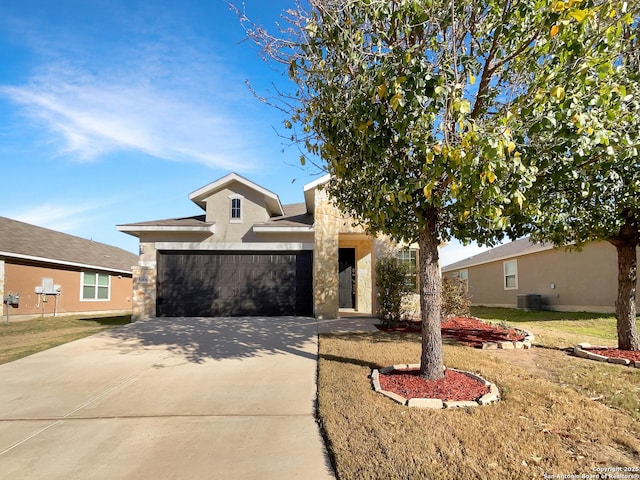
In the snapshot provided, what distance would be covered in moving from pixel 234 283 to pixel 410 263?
619 centimetres

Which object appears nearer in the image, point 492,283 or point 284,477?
point 284,477

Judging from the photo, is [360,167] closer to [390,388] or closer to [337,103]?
[337,103]

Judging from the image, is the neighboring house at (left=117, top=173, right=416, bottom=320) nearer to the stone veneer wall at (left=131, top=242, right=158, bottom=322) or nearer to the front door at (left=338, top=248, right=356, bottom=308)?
the stone veneer wall at (left=131, top=242, right=158, bottom=322)

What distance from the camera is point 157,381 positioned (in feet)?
19.4

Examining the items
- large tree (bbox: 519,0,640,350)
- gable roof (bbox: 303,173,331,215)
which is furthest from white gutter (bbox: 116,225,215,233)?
large tree (bbox: 519,0,640,350)

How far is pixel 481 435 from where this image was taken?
3703 mm

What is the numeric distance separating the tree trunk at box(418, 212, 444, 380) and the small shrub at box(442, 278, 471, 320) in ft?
19.5

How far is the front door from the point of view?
1594cm

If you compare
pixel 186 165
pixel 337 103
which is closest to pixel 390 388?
pixel 337 103

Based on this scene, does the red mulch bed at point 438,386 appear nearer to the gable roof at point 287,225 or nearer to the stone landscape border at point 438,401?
the stone landscape border at point 438,401

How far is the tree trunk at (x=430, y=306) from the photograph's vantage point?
5477mm

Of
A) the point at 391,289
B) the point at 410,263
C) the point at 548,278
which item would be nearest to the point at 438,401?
the point at 391,289

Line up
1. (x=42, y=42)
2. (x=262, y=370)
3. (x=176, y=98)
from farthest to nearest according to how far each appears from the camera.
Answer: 1. (x=176, y=98)
2. (x=42, y=42)
3. (x=262, y=370)

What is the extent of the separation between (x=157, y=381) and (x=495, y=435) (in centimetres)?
479
